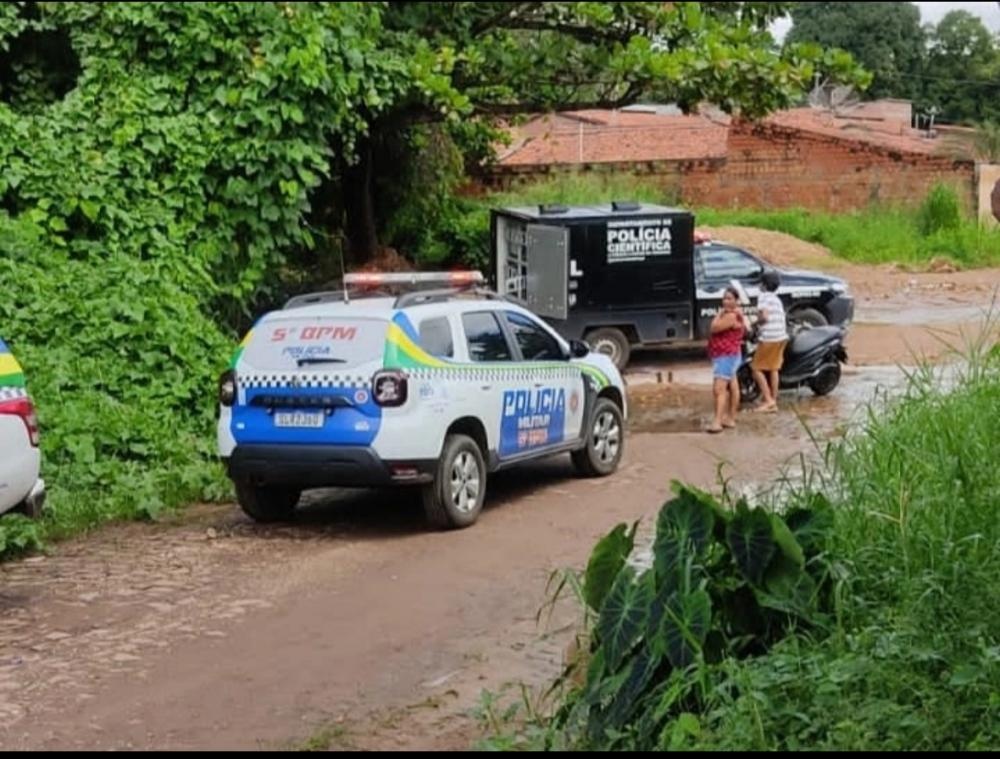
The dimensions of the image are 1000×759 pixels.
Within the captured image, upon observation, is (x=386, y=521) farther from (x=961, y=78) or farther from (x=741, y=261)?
(x=741, y=261)

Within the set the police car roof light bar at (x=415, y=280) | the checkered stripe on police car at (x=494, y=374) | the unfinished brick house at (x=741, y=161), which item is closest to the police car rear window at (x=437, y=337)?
the checkered stripe on police car at (x=494, y=374)

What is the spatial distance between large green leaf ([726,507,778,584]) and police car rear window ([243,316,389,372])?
4.64 metres

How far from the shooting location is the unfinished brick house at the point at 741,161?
3628 centimetres

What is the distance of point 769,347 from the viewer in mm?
16578

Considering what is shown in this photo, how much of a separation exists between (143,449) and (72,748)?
6.28 metres

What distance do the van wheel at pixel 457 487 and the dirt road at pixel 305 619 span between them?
0.13 meters

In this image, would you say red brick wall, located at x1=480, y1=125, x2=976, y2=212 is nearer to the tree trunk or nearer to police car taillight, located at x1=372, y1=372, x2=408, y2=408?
the tree trunk

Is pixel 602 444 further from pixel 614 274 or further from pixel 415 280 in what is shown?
pixel 614 274

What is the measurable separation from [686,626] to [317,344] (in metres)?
5.31

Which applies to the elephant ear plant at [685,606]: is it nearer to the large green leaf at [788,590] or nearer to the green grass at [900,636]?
the large green leaf at [788,590]

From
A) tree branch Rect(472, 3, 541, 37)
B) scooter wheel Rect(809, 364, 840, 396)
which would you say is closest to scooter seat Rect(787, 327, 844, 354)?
scooter wheel Rect(809, 364, 840, 396)

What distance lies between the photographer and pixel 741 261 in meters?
20.8

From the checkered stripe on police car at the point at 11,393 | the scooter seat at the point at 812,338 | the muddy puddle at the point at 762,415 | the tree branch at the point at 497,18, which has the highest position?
the tree branch at the point at 497,18

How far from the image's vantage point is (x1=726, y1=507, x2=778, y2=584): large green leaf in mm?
6000
